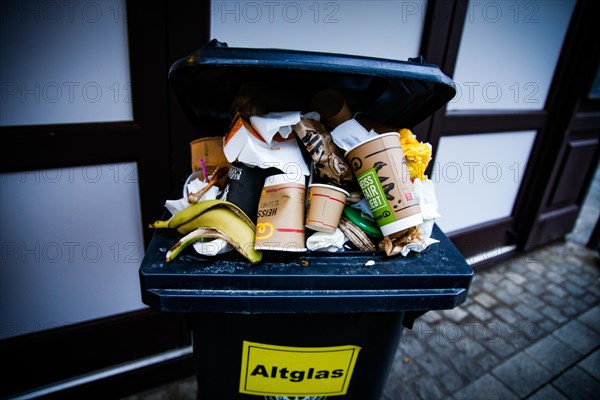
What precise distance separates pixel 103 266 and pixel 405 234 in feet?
5.03

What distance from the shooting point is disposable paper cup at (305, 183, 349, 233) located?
1.01m

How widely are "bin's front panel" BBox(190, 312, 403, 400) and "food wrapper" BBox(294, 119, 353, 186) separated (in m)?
0.44

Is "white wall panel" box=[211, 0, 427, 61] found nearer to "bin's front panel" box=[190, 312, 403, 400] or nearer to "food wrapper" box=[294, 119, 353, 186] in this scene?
"food wrapper" box=[294, 119, 353, 186]

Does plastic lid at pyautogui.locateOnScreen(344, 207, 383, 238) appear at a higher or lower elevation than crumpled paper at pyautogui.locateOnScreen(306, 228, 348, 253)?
higher

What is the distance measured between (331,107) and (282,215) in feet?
1.64

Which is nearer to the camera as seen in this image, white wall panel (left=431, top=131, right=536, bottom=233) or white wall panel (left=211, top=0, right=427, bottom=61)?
white wall panel (left=211, top=0, right=427, bottom=61)

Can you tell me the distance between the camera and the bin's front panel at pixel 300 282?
37.0 inches

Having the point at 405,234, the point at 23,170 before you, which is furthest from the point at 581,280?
the point at 23,170

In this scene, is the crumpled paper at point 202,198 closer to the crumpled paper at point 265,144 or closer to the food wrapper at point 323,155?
the crumpled paper at point 265,144

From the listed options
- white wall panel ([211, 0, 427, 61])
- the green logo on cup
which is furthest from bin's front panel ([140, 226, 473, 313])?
white wall panel ([211, 0, 427, 61])

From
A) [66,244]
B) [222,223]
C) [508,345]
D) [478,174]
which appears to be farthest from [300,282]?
[478,174]

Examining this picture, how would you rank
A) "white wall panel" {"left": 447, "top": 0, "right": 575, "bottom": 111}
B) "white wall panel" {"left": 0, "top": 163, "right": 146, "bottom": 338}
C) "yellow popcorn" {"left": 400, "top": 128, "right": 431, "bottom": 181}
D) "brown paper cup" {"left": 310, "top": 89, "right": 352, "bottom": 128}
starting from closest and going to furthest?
"yellow popcorn" {"left": 400, "top": 128, "right": 431, "bottom": 181}
"brown paper cup" {"left": 310, "top": 89, "right": 352, "bottom": 128}
"white wall panel" {"left": 0, "top": 163, "right": 146, "bottom": 338}
"white wall panel" {"left": 447, "top": 0, "right": 575, "bottom": 111}

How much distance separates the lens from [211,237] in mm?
984

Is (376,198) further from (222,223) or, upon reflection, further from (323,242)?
(222,223)
